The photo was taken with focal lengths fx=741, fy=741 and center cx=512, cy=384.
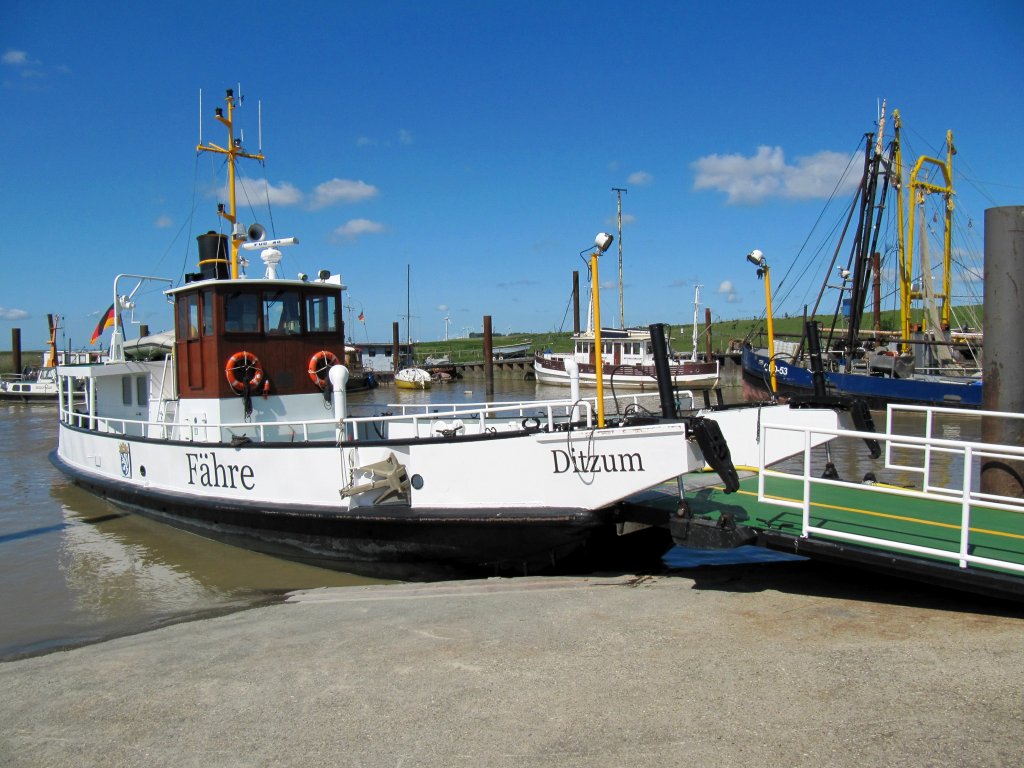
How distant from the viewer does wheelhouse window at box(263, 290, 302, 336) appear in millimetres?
10559

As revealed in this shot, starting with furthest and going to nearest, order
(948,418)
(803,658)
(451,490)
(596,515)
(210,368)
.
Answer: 1. (948,418)
2. (210,368)
3. (451,490)
4. (596,515)
5. (803,658)

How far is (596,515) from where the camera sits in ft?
22.2

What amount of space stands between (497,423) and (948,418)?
74.3ft

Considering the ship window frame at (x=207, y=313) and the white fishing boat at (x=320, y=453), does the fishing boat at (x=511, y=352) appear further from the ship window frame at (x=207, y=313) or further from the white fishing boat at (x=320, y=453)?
the ship window frame at (x=207, y=313)

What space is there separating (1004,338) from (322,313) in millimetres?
8529

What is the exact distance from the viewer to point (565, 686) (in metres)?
4.30

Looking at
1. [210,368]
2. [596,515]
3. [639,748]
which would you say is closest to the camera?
[639,748]

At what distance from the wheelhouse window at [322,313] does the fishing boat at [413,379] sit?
40.5 meters

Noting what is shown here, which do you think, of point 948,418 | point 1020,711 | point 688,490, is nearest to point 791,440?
point 688,490

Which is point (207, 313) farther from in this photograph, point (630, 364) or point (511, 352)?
point (511, 352)

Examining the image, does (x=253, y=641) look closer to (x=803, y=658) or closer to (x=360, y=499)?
(x=360, y=499)

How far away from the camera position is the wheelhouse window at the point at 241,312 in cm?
1034

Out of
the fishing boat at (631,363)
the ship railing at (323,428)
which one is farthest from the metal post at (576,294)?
the ship railing at (323,428)

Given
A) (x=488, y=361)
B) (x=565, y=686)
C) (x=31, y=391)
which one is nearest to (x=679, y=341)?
(x=488, y=361)
